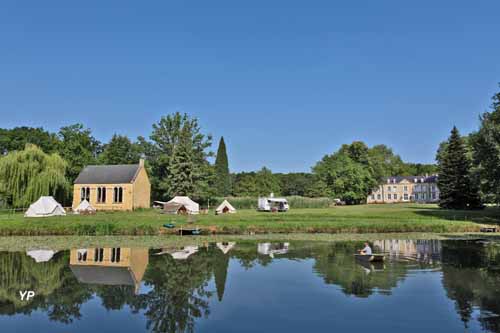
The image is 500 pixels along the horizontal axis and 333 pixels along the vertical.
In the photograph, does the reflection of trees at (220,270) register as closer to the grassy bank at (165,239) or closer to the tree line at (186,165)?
the grassy bank at (165,239)

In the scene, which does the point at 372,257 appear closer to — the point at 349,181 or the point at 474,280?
the point at 474,280

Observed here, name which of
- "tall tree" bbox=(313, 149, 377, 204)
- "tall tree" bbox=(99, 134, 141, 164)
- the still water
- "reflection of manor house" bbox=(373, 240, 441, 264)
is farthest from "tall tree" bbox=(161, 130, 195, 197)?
"reflection of manor house" bbox=(373, 240, 441, 264)

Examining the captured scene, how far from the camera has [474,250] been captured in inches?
998

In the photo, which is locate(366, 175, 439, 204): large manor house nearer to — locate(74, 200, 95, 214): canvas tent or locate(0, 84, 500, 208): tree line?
locate(0, 84, 500, 208): tree line

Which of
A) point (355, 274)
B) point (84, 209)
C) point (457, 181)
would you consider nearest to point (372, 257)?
point (355, 274)

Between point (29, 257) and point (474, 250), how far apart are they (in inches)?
1041

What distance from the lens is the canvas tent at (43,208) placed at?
132ft

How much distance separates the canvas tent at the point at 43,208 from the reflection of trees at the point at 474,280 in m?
35.8

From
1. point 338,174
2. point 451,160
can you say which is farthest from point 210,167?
point 451,160

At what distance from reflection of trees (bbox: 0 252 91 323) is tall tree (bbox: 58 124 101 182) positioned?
1612 inches

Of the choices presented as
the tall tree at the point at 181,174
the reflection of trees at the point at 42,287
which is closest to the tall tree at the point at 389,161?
the tall tree at the point at 181,174

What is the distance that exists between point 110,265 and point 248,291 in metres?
8.44

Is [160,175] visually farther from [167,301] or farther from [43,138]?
[167,301]

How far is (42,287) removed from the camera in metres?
16.4
